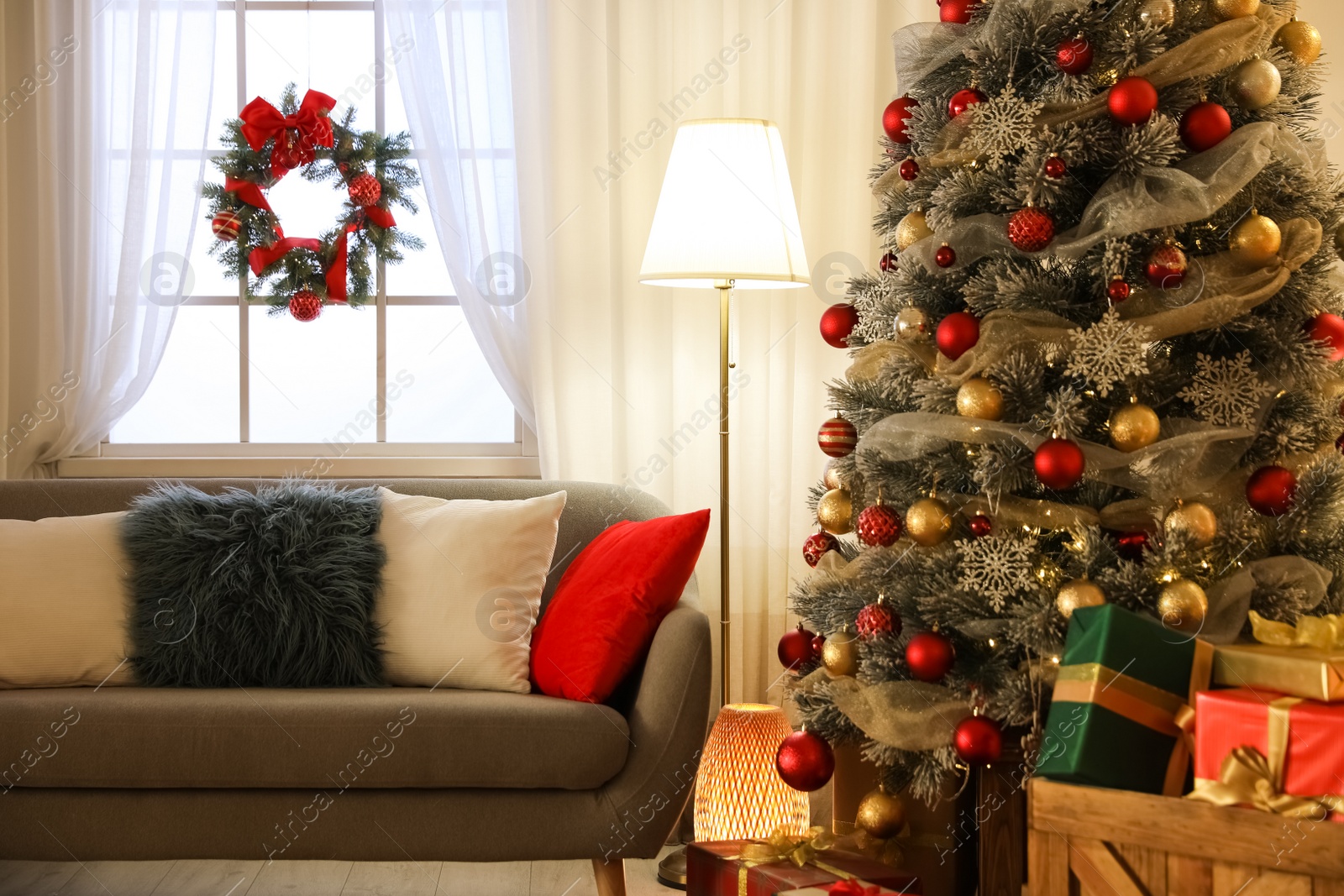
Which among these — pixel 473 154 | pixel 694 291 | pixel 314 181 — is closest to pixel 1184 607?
pixel 694 291

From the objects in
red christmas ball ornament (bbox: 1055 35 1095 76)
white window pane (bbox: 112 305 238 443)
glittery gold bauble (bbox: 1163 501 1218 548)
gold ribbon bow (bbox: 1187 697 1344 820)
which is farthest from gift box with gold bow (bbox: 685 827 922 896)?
white window pane (bbox: 112 305 238 443)

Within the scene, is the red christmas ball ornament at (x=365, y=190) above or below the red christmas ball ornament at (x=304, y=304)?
above

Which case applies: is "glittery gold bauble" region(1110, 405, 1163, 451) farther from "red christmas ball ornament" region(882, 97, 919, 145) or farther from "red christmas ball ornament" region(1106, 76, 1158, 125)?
"red christmas ball ornament" region(882, 97, 919, 145)

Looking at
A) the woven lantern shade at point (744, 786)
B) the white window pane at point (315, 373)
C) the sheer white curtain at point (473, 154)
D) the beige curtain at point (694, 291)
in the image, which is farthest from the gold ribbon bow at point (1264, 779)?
the white window pane at point (315, 373)

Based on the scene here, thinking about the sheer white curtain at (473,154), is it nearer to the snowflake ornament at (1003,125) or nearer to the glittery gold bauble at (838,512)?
the glittery gold bauble at (838,512)

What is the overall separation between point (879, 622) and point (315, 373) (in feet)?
6.59

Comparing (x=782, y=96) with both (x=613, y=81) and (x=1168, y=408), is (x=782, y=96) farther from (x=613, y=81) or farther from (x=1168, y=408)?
(x=1168, y=408)

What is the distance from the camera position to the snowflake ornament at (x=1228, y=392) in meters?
1.45

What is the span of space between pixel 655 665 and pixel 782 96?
159 centimetres

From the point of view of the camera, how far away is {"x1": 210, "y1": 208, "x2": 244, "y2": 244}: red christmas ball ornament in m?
2.91

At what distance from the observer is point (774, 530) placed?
2.90 m

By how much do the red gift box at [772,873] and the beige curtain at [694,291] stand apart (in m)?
1.23

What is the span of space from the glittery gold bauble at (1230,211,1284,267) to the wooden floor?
1.68 m

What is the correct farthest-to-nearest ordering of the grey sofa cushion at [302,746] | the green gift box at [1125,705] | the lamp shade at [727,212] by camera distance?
the lamp shade at [727,212], the grey sofa cushion at [302,746], the green gift box at [1125,705]
